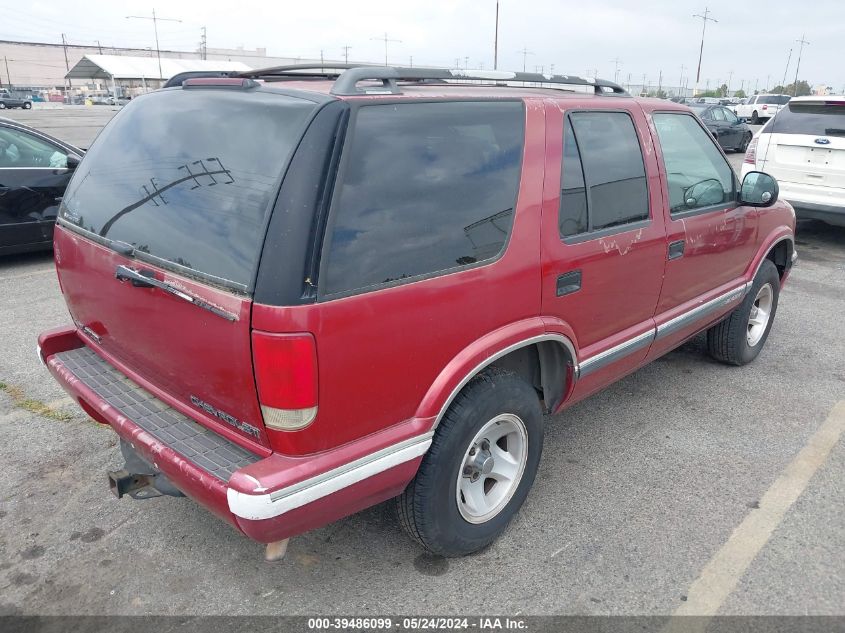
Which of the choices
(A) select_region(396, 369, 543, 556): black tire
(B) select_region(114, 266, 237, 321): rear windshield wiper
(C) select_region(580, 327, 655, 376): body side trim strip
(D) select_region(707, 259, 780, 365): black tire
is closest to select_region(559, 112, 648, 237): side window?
(C) select_region(580, 327, 655, 376): body side trim strip

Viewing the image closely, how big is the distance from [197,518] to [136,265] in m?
1.25

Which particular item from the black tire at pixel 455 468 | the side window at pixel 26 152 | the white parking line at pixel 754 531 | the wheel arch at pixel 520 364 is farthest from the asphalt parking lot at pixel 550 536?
the side window at pixel 26 152

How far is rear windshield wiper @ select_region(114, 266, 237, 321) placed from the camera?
2.11 meters

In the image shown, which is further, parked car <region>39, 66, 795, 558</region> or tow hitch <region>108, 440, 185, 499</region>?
tow hitch <region>108, 440, 185, 499</region>

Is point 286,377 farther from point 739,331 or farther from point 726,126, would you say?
point 726,126

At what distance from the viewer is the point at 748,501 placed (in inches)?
126

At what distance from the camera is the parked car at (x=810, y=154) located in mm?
7512

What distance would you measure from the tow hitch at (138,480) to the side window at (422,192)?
1099 mm

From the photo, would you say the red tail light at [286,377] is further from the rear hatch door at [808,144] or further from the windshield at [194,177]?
the rear hatch door at [808,144]

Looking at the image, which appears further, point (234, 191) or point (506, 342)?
point (506, 342)

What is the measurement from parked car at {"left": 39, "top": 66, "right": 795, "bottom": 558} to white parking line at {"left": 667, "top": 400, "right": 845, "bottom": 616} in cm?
A: 82

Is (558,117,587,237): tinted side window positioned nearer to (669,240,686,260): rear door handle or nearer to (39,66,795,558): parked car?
(39,66,795,558): parked car

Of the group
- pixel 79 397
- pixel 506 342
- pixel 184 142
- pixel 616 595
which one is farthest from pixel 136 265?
pixel 616 595

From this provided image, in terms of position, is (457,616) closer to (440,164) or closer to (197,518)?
(197,518)
